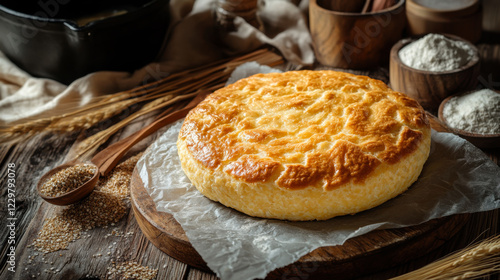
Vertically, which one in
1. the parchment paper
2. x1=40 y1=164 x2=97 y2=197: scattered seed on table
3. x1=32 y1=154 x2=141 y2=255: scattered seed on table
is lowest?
A: x1=32 y1=154 x2=141 y2=255: scattered seed on table

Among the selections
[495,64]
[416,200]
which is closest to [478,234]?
[416,200]

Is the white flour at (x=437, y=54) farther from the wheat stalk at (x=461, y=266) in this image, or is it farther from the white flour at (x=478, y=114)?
the wheat stalk at (x=461, y=266)

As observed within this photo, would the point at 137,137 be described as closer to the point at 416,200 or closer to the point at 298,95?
the point at 298,95

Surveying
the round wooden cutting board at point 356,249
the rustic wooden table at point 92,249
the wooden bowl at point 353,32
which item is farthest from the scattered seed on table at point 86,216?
the wooden bowl at point 353,32

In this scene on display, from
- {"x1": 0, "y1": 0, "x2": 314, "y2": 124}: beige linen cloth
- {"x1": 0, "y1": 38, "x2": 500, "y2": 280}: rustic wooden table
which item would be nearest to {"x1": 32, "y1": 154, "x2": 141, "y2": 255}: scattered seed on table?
{"x1": 0, "y1": 38, "x2": 500, "y2": 280}: rustic wooden table

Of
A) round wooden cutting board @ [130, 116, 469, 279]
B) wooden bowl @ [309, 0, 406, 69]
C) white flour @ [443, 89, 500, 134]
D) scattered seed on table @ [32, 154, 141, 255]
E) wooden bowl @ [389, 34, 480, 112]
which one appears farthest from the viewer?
wooden bowl @ [309, 0, 406, 69]

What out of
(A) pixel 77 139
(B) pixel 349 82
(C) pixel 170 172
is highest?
(B) pixel 349 82

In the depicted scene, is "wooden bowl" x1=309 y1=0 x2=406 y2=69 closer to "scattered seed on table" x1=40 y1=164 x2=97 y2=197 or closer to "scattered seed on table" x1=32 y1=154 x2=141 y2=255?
"scattered seed on table" x1=32 y1=154 x2=141 y2=255

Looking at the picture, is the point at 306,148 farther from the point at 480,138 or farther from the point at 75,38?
the point at 75,38
